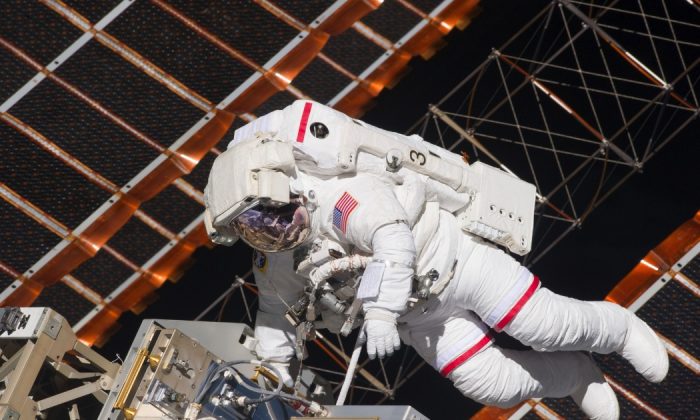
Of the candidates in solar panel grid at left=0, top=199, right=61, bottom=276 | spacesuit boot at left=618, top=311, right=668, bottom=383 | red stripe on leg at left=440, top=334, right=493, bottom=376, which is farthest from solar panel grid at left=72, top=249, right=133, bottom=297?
spacesuit boot at left=618, top=311, right=668, bottom=383

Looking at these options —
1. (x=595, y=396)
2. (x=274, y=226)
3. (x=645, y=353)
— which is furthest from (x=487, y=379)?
(x=274, y=226)

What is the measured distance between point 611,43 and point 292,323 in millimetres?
2062

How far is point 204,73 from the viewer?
16.4ft

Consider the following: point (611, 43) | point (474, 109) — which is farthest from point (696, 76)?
point (474, 109)

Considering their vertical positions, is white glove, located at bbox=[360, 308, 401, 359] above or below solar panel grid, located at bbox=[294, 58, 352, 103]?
below

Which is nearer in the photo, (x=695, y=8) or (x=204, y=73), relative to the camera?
(x=204, y=73)

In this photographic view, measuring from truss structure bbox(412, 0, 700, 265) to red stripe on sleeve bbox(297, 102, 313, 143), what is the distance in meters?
1.27

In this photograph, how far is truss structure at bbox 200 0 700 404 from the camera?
5469 millimetres

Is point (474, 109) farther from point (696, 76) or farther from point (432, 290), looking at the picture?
point (432, 290)

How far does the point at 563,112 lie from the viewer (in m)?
5.67

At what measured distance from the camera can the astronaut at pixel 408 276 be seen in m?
3.97

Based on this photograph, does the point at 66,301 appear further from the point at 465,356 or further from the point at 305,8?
the point at 465,356

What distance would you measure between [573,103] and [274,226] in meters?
2.13

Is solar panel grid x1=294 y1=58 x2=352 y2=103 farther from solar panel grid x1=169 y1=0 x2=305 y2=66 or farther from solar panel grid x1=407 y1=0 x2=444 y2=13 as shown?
solar panel grid x1=407 y1=0 x2=444 y2=13
